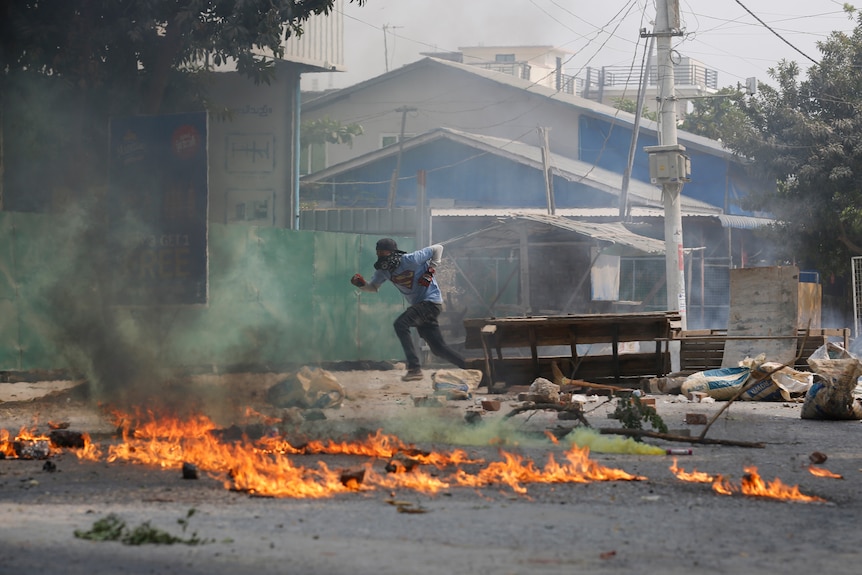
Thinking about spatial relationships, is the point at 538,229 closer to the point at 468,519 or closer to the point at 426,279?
the point at 426,279

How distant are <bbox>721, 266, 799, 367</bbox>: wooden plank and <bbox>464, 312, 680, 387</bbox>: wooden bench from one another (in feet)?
4.07

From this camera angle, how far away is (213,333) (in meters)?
14.1

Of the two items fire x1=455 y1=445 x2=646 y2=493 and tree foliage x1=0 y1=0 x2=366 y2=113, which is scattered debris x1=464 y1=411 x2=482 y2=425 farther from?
tree foliage x1=0 y1=0 x2=366 y2=113

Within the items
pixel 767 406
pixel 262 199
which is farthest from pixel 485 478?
pixel 262 199

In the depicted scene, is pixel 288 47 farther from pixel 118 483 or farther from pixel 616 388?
pixel 118 483

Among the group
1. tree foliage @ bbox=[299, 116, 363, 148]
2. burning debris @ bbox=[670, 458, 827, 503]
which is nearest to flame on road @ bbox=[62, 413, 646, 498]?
burning debris @ bbox=[670, 458, 827, 503]

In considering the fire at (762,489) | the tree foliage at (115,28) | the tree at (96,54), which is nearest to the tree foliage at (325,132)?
the tree at (96,54)

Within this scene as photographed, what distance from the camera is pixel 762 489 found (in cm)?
592

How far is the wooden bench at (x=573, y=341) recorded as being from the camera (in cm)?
1324

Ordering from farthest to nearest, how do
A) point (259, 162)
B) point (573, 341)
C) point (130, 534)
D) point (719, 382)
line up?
1. point (259, 162)
2. point (573, 341)
3. point (719, 382)
4. point (130, 534)

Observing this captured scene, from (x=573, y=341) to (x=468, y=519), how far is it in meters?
8.51

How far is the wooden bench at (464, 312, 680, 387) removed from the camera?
13242 mm

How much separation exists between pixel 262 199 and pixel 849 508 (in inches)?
605

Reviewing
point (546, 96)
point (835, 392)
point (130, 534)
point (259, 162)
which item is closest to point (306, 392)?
point (835, 392)
